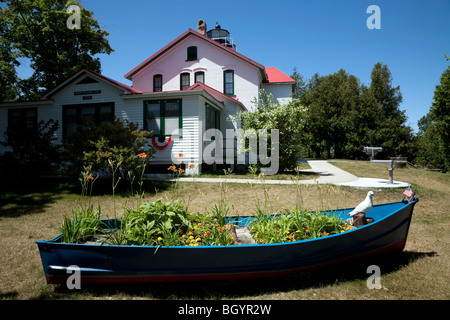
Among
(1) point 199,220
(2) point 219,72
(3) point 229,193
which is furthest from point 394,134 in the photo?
(1) point 199,220

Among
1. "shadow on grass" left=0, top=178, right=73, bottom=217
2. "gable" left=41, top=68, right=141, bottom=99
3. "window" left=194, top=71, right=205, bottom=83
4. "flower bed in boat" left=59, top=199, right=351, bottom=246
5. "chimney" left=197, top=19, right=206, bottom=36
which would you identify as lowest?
"shadow on grass" left=0, top=178, right=73, bottom=217

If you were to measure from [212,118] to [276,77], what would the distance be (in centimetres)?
1048

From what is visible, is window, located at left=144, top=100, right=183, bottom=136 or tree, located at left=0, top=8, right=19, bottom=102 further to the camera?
tree, located at left=0, top=8, right=19, bottom=102

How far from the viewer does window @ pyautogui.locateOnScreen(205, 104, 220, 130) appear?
15402 mm

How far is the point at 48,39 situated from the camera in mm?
22594

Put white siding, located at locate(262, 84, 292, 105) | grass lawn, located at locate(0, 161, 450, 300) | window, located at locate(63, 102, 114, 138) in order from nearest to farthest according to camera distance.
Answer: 1. grass lawn, located at locate(0, 161, 450, 300)
2. window, located at locate(63, 102, 114, 138)
3. white siding, located at locate(262, 84, 292, 105)

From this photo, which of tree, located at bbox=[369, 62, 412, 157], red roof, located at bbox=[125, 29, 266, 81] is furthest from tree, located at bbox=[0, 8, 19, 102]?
tree, located at bbox=[369, 62, 412, 157]

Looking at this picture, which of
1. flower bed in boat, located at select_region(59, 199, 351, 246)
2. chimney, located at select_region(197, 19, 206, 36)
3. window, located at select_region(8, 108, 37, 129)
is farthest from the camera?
chimney, located at select_region(197, 19, 206, 36)

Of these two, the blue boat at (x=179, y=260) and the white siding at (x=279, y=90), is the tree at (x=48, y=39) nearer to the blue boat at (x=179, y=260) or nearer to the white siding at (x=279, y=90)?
the white siding at (x=279, y=90)

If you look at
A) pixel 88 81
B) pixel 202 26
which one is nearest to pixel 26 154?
pixel 88 81

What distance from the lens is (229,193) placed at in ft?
31.8

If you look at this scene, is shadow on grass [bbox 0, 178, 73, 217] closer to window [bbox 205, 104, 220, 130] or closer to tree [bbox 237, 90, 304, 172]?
window [bbox 205, 104, 220, 130]
